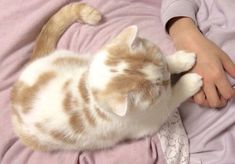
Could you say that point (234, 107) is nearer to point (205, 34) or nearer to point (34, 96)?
point (205, 34)

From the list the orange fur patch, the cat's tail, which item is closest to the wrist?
the cat's tail

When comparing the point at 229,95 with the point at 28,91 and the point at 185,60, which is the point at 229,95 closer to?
the point at 185,60

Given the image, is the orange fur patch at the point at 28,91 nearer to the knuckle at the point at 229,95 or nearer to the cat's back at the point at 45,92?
the cat's back at the point at 45,92

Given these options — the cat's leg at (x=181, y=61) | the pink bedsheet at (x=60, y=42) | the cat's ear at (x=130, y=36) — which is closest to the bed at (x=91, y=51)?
the pink bedsheet at (x=60, y=42)

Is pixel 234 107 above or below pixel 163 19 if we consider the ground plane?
below

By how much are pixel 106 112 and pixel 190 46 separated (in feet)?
0.99

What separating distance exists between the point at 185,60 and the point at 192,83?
0.07 meters

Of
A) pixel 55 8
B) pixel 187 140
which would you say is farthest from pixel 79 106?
pixel 55 8

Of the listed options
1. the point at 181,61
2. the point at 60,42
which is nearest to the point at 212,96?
the point at 181,61

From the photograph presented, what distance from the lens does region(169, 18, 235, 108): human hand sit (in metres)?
0.92

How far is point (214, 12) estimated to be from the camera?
1064 mm

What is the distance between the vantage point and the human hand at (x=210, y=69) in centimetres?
92

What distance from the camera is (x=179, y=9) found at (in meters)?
1.08

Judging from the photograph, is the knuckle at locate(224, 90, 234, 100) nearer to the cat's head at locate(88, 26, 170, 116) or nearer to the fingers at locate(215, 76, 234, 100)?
the fingers at locate(215, 76, 234, 100)
